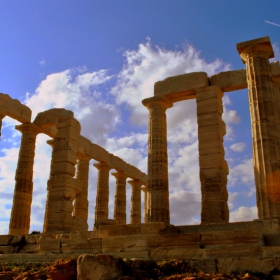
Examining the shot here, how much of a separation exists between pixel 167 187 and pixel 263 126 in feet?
22.4

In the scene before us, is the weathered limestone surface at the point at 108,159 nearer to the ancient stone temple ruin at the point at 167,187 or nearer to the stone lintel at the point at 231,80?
the ancient stone temple ruin at the point at 167,187

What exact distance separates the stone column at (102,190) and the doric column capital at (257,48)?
17716 mm

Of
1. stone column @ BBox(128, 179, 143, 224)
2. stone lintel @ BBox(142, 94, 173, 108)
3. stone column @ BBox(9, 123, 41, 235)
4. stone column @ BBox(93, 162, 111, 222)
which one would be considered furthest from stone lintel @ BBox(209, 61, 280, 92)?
stone column @ BBox(128, 179, 143, 224)

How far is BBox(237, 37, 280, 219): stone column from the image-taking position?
643 inches

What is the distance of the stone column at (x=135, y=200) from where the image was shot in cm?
3953

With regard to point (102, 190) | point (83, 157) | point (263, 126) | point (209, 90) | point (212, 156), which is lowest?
point (212, 156)

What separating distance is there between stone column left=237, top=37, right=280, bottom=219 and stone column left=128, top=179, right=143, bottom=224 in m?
22.6

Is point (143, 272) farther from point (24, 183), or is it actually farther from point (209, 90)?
point (24, 183)

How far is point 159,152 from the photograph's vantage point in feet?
73.2

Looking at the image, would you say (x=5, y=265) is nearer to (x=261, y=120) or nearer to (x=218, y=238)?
(x=218, y=238)

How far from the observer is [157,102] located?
2294 cm

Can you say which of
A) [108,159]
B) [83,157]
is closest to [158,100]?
[83,157]

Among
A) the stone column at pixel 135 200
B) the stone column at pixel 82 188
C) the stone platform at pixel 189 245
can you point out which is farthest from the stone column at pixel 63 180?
the stone column at pixel 135 200

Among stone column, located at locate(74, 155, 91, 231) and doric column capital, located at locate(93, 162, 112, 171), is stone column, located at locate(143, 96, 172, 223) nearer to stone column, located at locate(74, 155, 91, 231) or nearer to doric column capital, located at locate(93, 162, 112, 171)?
stone column, located at locate(74, 155, 91, 231)
